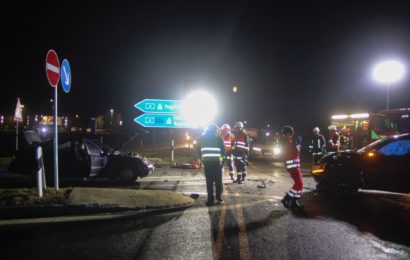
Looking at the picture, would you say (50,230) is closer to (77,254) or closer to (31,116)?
(77,254)

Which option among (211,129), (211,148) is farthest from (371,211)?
(211,129)

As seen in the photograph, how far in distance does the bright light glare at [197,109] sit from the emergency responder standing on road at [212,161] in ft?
24.7

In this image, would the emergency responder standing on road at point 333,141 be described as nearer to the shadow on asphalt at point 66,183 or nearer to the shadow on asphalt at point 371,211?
the shadow on asphalt at point 371,211

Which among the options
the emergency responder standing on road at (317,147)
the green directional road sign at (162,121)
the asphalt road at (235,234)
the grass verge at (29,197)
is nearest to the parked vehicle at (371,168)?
the asphalt road at (235,234)

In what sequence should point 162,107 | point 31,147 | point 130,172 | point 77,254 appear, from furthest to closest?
point 162,107 < point 130,172 < point 31,147 < point 77,254

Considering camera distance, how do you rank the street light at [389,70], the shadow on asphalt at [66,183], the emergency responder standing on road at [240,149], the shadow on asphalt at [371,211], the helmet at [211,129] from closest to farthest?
1. the shadow on asphalt at [371,211]
2. the helmet at [211,129]
3. the shadow on asphalt at [66,183]
4. the emergency responder standing on road at [240,149]
5. the street light at [389,70]

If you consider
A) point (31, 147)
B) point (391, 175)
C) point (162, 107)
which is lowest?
point (391, 175)

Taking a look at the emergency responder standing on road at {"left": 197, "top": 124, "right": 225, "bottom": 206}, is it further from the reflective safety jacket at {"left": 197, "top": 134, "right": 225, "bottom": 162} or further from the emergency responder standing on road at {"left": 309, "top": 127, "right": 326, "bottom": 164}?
the emergency responder standing on road at {"left": 309, "top": 127, "right": 326, "bottom": 164}

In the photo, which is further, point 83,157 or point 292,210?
point 83,157

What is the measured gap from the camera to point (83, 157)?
10305mm

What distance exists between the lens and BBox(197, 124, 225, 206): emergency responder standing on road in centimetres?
805

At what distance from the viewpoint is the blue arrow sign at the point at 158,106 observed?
15.4 metres

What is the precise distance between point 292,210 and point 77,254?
431 cm

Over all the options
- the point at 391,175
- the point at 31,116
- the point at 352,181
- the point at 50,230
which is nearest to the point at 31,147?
the point at 50,230
